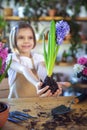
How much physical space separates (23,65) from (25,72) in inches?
5.6

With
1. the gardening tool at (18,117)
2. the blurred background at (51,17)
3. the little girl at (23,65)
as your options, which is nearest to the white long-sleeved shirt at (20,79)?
the little girl at (23,65)

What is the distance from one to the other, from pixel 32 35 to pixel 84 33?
1921 millimetres

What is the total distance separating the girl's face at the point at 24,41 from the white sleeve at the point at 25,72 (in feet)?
0.63

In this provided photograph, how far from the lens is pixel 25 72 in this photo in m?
1.39

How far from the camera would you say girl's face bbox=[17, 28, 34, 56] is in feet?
5.44

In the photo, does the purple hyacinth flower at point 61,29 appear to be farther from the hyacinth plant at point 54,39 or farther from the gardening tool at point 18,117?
the gardening tool at point 18,117

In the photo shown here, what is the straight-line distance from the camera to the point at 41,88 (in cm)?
116

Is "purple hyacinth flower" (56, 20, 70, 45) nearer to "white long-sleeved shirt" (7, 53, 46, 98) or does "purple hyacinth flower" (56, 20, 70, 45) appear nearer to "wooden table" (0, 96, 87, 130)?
"wooden table" (0, 96, 87, 130)

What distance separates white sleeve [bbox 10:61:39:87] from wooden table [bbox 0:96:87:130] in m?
0.17

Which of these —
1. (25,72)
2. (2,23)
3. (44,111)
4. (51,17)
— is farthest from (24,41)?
(51,17)

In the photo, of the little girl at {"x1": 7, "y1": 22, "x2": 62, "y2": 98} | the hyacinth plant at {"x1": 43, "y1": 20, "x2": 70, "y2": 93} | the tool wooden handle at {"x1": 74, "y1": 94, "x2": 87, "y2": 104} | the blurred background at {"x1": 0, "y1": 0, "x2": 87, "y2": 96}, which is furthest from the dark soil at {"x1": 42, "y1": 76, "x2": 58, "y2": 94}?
the blurred background at {"x1": 0, "y1": 0, "x2": 87, "y2": 96}

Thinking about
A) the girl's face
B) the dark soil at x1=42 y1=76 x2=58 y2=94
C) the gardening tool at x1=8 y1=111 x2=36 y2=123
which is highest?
the girl's face

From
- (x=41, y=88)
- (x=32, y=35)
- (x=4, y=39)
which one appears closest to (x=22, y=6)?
(x=4, y=39)

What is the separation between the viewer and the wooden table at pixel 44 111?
90 cm
